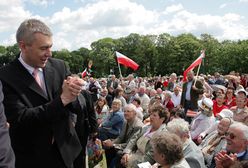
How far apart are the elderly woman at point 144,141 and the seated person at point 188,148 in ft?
2.25

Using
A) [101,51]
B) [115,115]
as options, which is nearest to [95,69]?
[101,51]

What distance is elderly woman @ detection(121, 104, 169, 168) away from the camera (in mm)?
5793

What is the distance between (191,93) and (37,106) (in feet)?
27.7

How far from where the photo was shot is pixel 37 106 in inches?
89.3

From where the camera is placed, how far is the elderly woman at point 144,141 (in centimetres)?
579

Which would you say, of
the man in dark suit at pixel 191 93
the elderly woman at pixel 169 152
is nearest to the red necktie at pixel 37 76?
the elderly woman at pixel 169 152

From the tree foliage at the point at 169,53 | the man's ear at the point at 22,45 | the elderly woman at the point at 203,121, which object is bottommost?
the tree foliage at the point at 169,53

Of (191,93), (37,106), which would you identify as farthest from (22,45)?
(191,93)

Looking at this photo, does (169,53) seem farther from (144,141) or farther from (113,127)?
(144,141)

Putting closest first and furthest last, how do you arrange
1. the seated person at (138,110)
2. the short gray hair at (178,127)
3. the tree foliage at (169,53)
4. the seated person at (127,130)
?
the short gray hair at (178,127), the seated person at (127,130), the seated person at (138,110), the tree foliage at (169,53)

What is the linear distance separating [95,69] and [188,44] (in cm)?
2716

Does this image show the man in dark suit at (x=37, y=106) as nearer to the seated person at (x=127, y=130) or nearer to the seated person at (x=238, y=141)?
the seated person at (x=238, y=141)

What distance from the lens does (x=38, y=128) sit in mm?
2268

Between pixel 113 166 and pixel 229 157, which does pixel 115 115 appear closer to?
pixel 113 166
